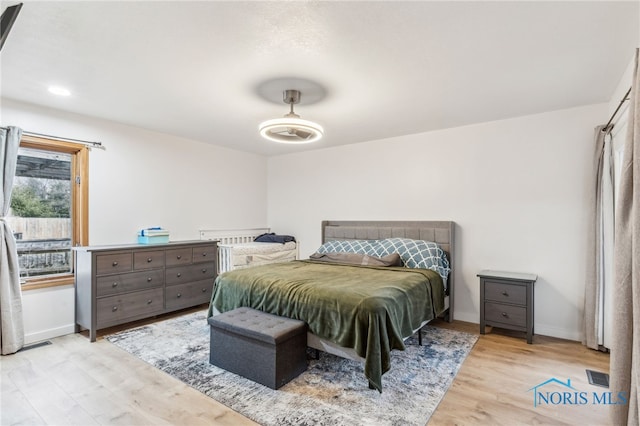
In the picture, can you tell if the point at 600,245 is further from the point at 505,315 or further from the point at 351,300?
the point at 351,300

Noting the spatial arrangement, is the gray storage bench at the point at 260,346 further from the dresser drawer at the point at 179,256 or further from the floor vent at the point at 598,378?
the floor vent at the point at 598,378

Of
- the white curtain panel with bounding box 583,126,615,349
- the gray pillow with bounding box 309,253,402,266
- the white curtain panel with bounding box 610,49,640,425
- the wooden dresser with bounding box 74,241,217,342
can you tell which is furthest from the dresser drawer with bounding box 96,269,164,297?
the white curtain panel with bounding box 583,126,615,349

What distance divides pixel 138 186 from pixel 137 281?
1305 mm

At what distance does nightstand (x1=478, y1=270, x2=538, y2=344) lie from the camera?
325 centimetres

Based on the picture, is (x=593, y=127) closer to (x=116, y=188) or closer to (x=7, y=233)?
(x=116, y=188)

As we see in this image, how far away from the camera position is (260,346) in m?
2.38

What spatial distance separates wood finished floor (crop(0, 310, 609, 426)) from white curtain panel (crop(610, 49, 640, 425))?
101 cm

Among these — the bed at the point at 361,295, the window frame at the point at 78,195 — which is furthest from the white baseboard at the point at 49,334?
the bed at the point at 361,295

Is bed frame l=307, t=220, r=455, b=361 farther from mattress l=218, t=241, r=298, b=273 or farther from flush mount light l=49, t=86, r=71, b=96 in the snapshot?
flush mount light l=49, t=86, r=71, b=96

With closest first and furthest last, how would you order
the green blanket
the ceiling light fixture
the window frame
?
1. the green blanket
2. the ceiling light fixture
3. the window frame

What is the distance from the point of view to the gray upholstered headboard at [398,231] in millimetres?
3984

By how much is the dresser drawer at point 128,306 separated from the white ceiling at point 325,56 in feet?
6.98

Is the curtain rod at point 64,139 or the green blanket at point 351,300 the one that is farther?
the curtain rod at point 64,139

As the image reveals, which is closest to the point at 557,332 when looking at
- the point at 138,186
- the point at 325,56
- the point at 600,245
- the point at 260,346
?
the point at 600,245
